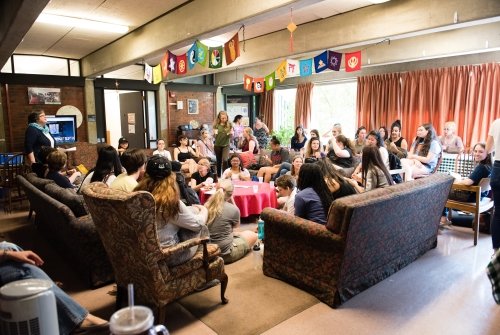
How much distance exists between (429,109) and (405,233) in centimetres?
504

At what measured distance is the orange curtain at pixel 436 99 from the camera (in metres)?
6.52

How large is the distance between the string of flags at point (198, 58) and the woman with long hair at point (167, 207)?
281 cm

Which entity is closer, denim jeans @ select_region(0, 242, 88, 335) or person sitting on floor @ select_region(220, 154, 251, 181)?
denim jeans @ select_region(0, 242, 88, 335)

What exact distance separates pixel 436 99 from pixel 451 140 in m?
1.05

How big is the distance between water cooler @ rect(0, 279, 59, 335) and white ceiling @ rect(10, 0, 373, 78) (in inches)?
163

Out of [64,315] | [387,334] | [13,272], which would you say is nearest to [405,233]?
[387,334]

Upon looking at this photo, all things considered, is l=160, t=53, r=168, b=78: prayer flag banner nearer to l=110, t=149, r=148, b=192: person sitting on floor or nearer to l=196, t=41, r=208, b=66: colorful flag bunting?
l=196, t=41, r=208, b=66: colorful flag bunting

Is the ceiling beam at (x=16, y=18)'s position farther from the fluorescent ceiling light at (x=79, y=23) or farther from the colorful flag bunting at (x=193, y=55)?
the colorful flag bunting at (x=193, y=55)

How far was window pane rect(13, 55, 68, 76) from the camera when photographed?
7.96m

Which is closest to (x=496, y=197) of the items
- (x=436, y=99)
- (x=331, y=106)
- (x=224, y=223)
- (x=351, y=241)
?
(x=351, y=241)

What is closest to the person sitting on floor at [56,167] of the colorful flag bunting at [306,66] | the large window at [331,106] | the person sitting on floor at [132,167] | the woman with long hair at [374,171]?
the person sitting on floor at [132,167]

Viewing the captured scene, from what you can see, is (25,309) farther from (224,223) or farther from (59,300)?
(224,223)

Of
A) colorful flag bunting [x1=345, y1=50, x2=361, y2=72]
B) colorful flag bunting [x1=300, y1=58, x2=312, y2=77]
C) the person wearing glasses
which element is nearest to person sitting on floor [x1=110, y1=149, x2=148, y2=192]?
colorful flag bunting [x1=300, y1=58, x2=312, y2=77]

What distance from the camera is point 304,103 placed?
999 cm
